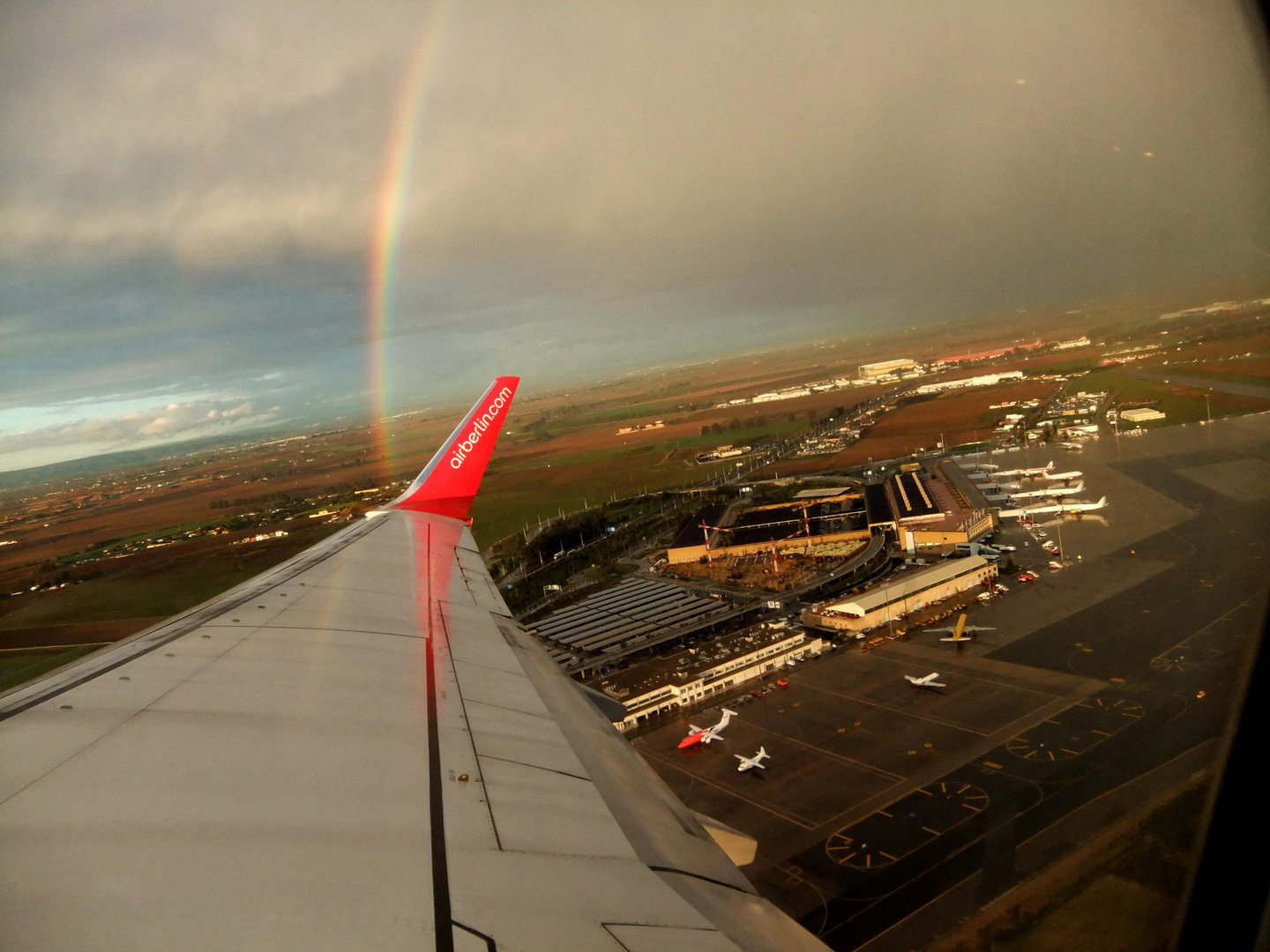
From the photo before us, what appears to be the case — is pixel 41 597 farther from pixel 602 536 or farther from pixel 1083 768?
pixel 602 536

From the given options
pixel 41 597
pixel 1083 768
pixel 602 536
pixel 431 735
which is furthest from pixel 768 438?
pixel 431 735

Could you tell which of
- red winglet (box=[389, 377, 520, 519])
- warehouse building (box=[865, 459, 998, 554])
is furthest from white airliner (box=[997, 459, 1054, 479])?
red winglet (box=[389, 377, 520, 519])

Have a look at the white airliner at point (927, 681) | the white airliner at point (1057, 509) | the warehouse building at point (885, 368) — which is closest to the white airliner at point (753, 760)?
the white airliner at point (927, 681)

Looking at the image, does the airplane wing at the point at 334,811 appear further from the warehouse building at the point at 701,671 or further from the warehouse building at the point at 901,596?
the warehouse building at the point at 901,596

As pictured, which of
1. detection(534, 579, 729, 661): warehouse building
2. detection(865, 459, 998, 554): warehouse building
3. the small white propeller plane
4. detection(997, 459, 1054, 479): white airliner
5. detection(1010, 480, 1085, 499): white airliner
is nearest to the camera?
the small white propeller plane

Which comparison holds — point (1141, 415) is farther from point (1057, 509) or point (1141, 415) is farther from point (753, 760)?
point (753, 760)

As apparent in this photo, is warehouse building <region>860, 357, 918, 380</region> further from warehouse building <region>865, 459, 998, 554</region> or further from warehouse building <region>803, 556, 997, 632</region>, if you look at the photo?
warehouse building <region>803, 556, 997, 632</region>
